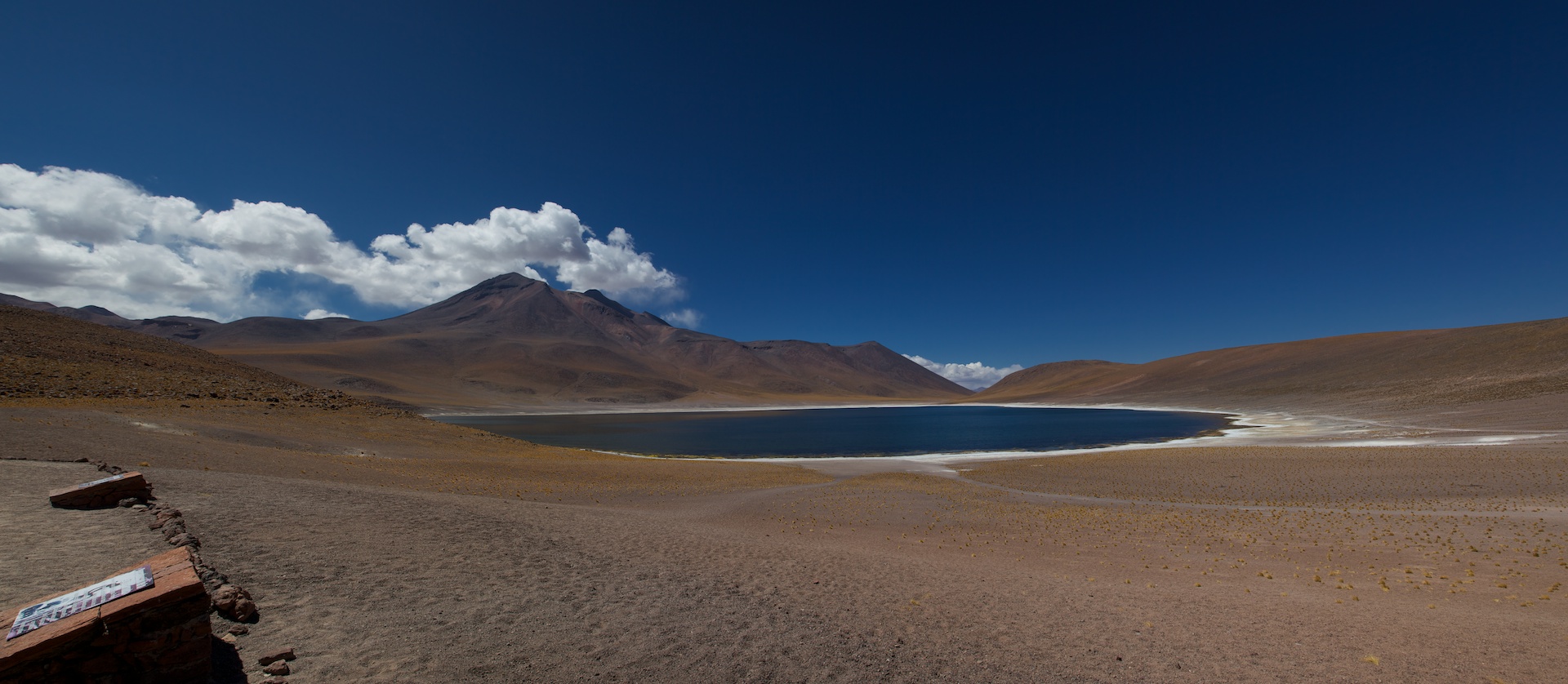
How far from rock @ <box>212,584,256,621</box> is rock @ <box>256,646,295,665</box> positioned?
980mm

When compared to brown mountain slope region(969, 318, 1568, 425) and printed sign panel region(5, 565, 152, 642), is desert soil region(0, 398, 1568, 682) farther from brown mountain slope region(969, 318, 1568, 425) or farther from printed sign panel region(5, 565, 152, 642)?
brown mountain slope region(969, 318, 1568, 425)

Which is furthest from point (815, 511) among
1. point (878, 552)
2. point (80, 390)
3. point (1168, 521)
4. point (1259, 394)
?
point (1259, 394)

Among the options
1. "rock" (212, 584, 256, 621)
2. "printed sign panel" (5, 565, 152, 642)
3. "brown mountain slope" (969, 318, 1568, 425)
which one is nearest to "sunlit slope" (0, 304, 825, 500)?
"rock" (212, 584, 256, 621)

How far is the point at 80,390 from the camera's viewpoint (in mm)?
29422

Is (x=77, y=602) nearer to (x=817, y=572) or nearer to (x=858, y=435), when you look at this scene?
(x=817, y=572)

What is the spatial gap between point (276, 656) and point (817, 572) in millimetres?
7756

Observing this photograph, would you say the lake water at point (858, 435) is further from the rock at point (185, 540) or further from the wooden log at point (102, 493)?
the rock at point (185, 540)

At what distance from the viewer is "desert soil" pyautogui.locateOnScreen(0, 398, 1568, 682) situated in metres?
6.83

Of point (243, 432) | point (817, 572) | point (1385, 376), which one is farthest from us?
point (1385, 376)

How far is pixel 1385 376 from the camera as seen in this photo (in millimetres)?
89500

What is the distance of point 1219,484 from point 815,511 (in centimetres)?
1802

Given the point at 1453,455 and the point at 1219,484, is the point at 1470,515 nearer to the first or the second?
the point at 1219,484

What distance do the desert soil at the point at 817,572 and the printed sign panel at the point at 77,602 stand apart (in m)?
1.19

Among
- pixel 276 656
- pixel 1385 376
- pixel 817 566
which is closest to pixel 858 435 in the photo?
pixel 817 566
